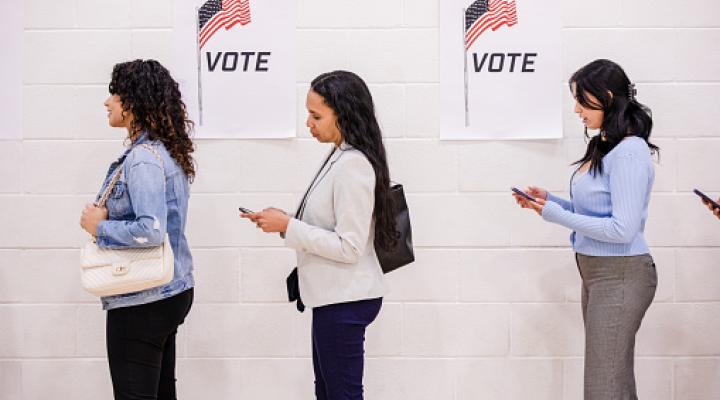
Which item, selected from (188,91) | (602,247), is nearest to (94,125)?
(188,91)

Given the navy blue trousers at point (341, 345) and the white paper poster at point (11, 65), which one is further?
the white paper poster at point (11, 65)

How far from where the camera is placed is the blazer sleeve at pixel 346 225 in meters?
1.99

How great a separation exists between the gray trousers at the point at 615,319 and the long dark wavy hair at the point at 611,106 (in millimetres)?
304

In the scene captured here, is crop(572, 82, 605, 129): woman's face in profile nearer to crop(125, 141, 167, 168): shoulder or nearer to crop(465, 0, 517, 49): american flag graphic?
crop(465, 0, 517, 49): american flag graphic

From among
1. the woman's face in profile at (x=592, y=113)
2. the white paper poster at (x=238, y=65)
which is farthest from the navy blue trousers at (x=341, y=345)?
the white paper poster at (x=238, y=65)

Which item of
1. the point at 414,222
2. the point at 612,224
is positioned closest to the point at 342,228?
the point at 612,224

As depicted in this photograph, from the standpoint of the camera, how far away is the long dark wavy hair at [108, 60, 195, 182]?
6.96 feet

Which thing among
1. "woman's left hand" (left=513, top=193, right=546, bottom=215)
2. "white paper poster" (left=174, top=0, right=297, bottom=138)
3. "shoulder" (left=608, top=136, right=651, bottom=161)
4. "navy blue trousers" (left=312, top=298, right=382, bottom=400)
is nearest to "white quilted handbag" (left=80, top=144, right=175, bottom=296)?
"navy blue trousers" (left=312, top=298, right=382, bottom=400)

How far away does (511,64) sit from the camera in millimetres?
2914

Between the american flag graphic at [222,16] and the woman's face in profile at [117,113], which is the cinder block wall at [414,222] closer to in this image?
the american flag graphic at [222,16]

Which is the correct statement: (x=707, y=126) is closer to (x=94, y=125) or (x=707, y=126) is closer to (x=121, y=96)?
(x=121, y=96)

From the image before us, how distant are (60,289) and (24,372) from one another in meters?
0.37

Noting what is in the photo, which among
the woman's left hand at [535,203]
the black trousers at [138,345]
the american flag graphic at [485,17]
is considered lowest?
the black trousers at [138,345]

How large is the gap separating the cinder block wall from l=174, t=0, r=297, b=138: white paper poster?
69 mm
